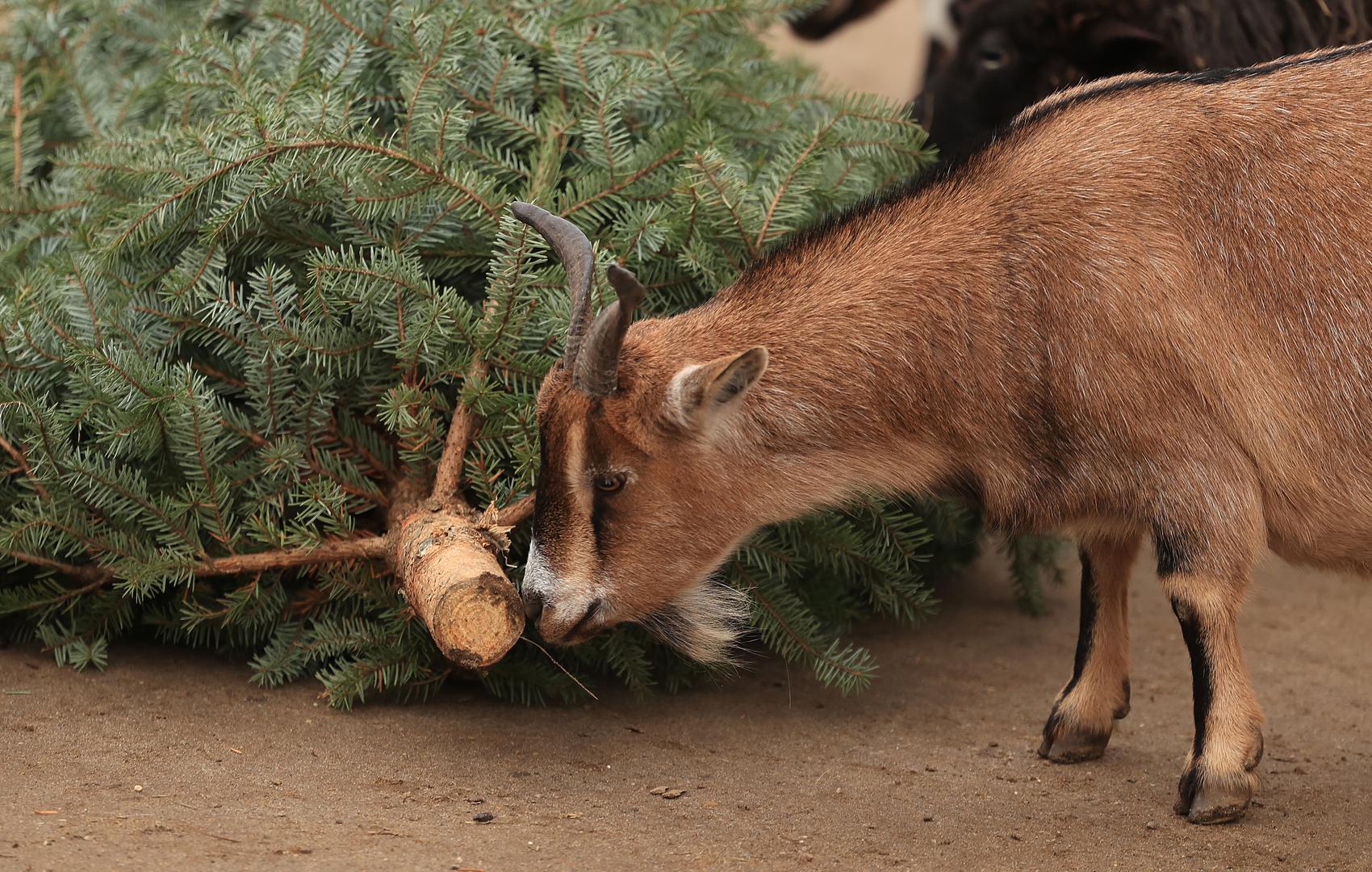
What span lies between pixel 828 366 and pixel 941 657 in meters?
2.02

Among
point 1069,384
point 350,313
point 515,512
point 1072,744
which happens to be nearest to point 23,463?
point 350,313

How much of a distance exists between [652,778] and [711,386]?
50.8 inches

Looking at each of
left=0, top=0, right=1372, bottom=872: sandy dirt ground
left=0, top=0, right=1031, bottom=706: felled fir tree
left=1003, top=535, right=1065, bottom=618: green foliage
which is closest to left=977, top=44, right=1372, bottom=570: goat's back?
left=0, top=0, right=1372, bottom=872: sandy dirt ground

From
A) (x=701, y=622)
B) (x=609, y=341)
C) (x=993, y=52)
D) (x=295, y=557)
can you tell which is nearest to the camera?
(x=609, y=341)

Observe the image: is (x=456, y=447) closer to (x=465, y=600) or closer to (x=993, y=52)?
(x=465, y=600)

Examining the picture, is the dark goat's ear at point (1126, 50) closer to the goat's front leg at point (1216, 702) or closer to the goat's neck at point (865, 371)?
the goat's neck at point (865, 371)

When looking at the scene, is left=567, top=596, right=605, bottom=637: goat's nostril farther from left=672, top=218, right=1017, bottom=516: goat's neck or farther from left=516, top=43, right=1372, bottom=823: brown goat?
left=672, top=218, right=1017, bottom=516: goat's neck

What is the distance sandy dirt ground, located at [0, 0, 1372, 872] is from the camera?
12.8 ft

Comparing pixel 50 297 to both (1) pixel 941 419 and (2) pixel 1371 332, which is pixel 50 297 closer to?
(1) pixel 941 419

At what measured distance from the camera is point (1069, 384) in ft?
13.9

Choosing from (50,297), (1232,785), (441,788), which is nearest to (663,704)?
(441,788)

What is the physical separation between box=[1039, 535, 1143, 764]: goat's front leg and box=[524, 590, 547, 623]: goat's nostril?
179 centimetres

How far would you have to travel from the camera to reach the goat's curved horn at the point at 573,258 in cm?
411

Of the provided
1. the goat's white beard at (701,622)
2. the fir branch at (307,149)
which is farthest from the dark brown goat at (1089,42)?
the goat's white beard at (701,622)
